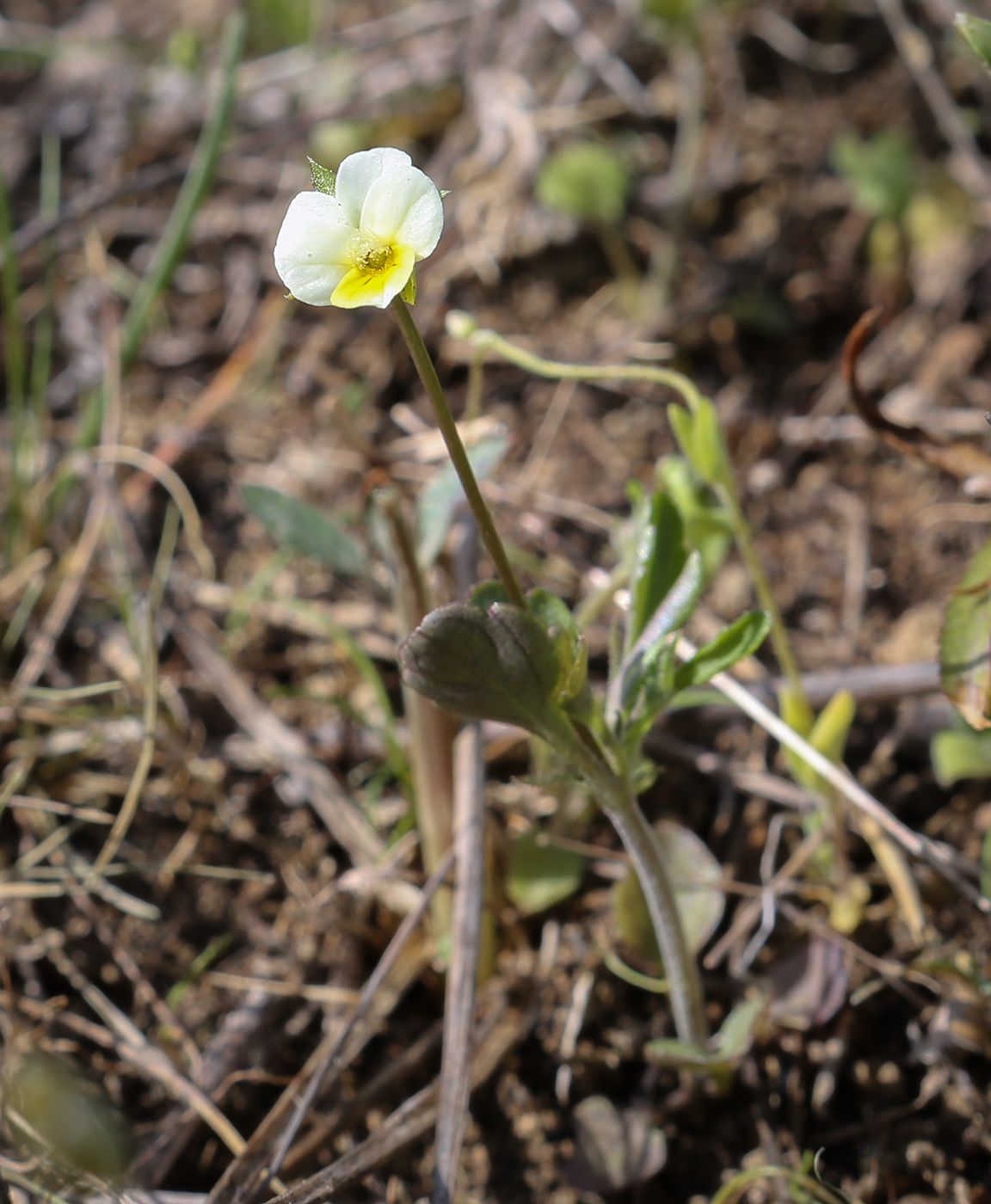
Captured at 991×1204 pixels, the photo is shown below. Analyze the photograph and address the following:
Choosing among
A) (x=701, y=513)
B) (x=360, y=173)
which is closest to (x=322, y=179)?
(x=360, y=173)

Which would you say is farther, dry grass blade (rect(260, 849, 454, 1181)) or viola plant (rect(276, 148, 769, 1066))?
dry grass blade (rect(260, 849, 454, 1181))

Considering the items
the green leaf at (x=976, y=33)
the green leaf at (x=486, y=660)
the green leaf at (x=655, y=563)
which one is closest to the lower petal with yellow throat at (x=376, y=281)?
the green leaf at (x=486, y=660)

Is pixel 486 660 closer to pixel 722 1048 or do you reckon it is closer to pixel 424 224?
pixel 424 224

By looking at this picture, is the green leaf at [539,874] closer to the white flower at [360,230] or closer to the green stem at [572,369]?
the green stem at [572,369]

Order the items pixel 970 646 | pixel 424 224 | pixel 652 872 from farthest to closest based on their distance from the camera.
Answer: pixel 970 646 < pixel 652 872 < pixel 424 224

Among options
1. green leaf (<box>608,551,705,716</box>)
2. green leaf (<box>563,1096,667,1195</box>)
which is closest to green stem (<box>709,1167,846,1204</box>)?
green leaf (<box>563,1096,667,1195</box>)

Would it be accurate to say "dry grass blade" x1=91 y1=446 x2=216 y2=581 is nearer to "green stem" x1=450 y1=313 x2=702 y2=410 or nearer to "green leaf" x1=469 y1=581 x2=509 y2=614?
"green stem" x1=450 y1=313 x2=702 y2=410

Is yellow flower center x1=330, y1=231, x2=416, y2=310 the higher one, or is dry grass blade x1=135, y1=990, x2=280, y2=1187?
yellow flower center x1=330, y1=231, x2=416, y2=310
